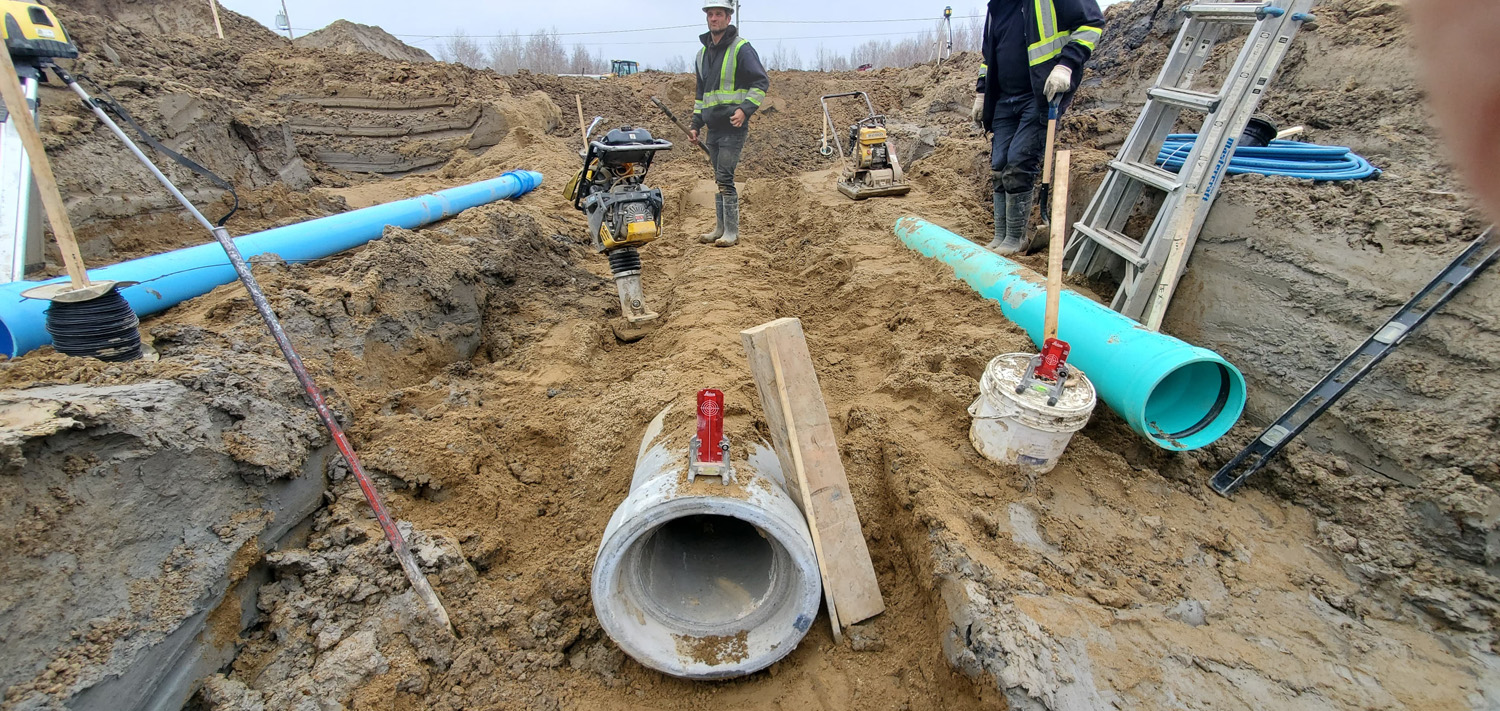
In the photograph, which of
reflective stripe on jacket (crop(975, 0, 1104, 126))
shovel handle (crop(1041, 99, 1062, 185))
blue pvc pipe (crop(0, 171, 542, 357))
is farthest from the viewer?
reflective stripe on jacket (crop(975, 0, 1104, 126))

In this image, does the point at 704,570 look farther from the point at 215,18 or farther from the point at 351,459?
the point at 215,18

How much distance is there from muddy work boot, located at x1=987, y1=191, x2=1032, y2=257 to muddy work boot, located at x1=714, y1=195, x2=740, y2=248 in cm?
272

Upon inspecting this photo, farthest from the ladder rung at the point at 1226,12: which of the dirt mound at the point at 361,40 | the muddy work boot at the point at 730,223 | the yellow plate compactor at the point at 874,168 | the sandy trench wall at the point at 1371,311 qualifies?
the dirt mound at the point at 361,40

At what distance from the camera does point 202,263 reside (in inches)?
146

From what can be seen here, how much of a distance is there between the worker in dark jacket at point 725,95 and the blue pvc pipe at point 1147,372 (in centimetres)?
376

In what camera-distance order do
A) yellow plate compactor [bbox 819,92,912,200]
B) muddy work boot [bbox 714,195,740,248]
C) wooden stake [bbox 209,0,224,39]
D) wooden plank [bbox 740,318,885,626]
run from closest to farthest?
wooden plank [bbox 740,318,885,626] < muddy work boot [bbox 714,195,740,248] < yellow plate compactor [bbox 819,92,912,200] < wooden stake [bbox 209,0,224,39]

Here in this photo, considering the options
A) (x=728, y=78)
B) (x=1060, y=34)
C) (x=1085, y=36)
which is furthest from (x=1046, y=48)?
(x=728, y=78)

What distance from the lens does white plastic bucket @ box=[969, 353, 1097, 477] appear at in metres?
2.61

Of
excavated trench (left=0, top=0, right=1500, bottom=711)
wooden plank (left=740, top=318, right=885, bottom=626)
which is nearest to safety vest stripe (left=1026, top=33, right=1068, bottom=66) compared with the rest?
excavated trench (left=0, top=0, right=1500, bottom=711)

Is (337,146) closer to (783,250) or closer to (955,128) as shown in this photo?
(783,250)

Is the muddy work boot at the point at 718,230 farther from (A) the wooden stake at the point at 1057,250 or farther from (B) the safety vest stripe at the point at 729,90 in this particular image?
(A) the wooden stake at the point at 1057,250

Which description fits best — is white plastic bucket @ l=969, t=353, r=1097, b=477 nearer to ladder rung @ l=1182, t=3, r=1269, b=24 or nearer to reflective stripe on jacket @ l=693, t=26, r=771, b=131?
ladder rung @ l=1182, t=3, r=1269, b=24

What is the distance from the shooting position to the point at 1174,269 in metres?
3.60

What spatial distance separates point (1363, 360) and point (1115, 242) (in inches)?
65.5
